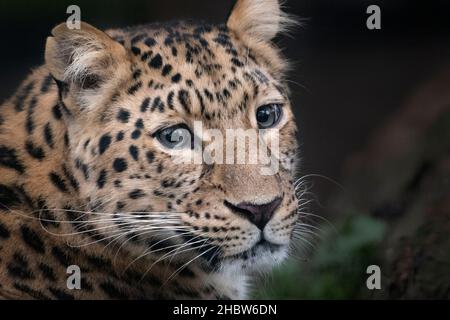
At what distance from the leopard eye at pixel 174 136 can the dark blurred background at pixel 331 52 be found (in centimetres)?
580

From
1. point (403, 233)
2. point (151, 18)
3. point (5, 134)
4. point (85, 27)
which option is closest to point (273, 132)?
point (85, 27)

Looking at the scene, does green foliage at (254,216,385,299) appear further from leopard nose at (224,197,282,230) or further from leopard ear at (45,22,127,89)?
leopard ear at (45,22,127,89)

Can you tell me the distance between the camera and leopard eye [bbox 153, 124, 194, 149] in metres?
4.97

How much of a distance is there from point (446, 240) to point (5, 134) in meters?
3.32

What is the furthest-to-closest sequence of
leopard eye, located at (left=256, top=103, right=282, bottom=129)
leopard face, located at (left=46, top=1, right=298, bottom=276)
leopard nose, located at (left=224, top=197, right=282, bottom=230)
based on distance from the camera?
leopard eye, located at (left=256, top=103, right=282, bottom=129) < leopard face, located at (left=46, top=1, right=298, bottom=276) < leopard nose, located at (left=224, top=197, right=282, bottom=230)

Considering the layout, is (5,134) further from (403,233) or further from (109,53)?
(403,233)

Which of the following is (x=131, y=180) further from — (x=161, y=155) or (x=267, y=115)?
(x=267, y=115)

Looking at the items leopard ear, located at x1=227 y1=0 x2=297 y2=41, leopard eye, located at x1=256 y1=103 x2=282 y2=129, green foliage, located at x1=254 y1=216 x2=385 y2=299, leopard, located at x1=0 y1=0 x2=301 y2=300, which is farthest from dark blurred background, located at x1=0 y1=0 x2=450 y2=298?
leopard, located at x1=0 y1=0 x2=301 y2=300

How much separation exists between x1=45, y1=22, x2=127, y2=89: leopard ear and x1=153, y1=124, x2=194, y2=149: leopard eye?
0.49m

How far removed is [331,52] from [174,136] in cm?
938

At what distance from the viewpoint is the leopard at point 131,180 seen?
4.89 m

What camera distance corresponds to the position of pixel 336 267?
744cm

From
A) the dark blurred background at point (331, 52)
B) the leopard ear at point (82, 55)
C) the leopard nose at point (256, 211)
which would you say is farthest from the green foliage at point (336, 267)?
the dark blurred background at point (331, 52)

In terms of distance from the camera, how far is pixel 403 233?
693 cm
